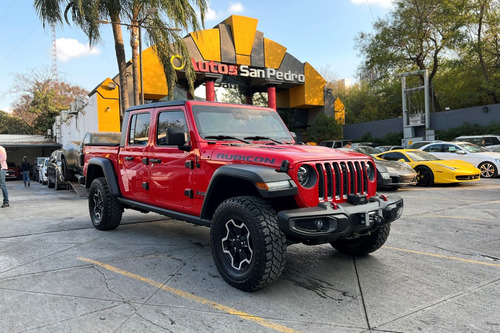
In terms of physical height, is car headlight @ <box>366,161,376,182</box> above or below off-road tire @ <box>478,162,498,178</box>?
above

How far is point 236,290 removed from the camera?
12.0 feet

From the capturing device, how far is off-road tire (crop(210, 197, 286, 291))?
3338 millimetres

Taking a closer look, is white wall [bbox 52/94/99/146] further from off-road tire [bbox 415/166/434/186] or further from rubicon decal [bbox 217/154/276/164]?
rubicon decal [bbox 217/154/276/164]

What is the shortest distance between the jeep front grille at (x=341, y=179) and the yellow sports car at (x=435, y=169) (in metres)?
9.19

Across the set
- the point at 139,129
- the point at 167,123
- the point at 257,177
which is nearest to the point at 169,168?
the point at 167,123

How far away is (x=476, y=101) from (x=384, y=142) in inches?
358

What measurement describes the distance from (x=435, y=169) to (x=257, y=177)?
10.5 m

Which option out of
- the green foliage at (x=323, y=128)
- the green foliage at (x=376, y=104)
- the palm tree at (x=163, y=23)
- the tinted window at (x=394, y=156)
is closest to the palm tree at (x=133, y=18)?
the palm tree at (x=163, y=23)

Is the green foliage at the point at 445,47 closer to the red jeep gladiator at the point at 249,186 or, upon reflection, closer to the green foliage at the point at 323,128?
the green foliage at the point at 323,128

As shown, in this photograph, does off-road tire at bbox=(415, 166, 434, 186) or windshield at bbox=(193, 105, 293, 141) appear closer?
windshield at bbox=(193, 105, 293, 141)

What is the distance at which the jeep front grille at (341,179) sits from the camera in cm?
368

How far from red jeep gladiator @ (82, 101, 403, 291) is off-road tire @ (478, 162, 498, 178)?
482 inches

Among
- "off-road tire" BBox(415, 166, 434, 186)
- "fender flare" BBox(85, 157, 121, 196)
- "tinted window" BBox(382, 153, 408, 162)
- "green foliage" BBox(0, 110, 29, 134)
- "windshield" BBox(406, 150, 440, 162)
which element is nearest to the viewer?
"fender flare" BBox(85, 157, 121, 196)

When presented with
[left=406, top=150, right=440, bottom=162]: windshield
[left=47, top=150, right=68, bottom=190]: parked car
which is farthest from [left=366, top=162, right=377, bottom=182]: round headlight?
[left=47, top=150, right=68, bottom=190]: parked car
